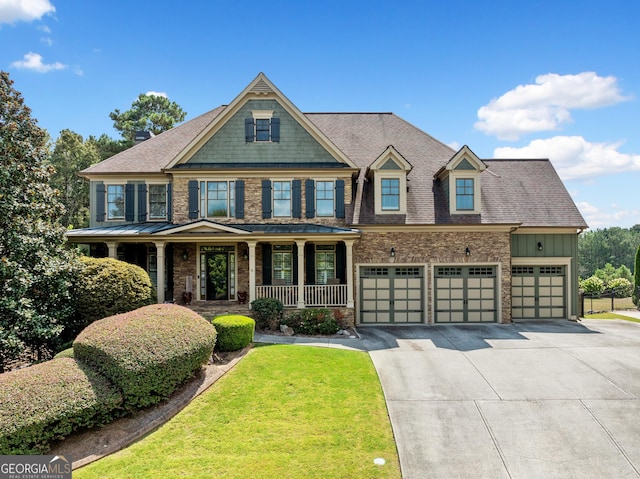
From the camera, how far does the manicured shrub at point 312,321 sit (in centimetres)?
1391

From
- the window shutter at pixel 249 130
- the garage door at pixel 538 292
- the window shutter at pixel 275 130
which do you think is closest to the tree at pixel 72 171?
the window shutter at pixel 249 130

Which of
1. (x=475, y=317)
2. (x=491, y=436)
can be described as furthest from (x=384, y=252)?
(x=491, y=436)

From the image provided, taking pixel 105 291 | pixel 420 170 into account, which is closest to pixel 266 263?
pixel 105 291

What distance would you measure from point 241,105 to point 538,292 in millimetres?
15238

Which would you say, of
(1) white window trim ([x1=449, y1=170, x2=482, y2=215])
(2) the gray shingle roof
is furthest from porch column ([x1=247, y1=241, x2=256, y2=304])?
(1) white window trim ([x1=449, y1=170, x2=482, y2=215])

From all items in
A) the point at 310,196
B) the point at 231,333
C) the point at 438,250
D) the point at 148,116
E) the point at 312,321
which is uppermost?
the point at 148,116

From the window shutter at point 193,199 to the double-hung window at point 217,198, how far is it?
0.20 m

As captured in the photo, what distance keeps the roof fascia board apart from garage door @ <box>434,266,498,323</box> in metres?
6.07

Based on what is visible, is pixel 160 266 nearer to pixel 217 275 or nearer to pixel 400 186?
pixel 217 275

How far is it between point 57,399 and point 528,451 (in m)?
8.45

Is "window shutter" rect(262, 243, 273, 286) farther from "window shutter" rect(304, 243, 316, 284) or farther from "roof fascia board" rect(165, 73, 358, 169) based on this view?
"roof fascia board" rect(165, 73, 358, 169)

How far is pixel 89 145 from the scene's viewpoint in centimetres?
3294

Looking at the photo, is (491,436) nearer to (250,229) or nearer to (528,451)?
(528,451)

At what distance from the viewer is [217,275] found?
53.0 ft
